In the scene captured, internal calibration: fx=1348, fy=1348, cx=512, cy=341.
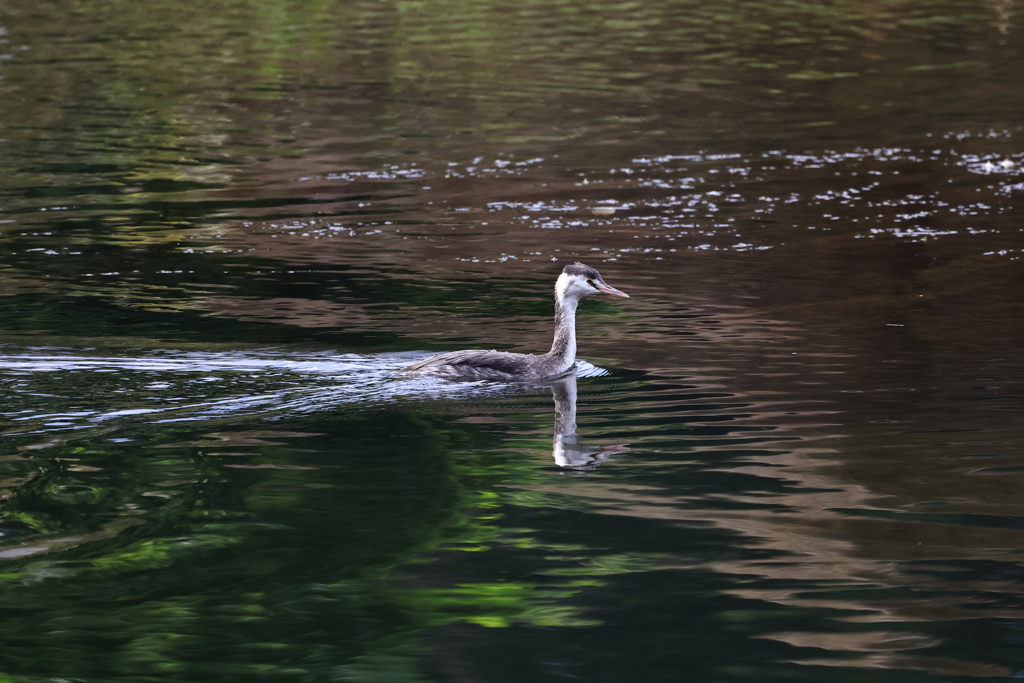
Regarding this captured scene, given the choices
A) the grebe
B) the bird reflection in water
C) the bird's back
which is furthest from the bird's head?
the bird reflection in water

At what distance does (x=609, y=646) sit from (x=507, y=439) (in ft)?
11.6

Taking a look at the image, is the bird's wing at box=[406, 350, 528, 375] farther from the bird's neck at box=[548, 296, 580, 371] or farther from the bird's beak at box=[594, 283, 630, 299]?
the bird's beak at box=[594, 283, 630, 299]

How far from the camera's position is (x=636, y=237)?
17.4 meters

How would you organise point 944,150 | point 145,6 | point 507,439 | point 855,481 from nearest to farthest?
point 855,481 < point 507,439 < point 944,150 < point 145,6

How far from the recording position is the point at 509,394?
36.6ft

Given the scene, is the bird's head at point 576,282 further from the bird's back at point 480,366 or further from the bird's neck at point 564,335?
the bird's back at point 480,366

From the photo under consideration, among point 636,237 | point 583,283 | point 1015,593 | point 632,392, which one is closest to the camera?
point 1015,593

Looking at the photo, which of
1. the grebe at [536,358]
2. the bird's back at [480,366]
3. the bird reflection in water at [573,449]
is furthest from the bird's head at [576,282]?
the bird reflection in water at [573,449]

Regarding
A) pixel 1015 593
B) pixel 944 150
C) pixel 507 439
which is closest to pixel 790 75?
pixel 944 150

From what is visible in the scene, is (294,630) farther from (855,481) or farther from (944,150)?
(944,150)

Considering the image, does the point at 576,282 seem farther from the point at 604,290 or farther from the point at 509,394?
the point at 509,394

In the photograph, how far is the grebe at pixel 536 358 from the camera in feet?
36.4

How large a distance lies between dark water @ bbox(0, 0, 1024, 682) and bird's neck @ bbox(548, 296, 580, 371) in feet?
0.97

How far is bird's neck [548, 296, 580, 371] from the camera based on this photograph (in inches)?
Answer: 458
